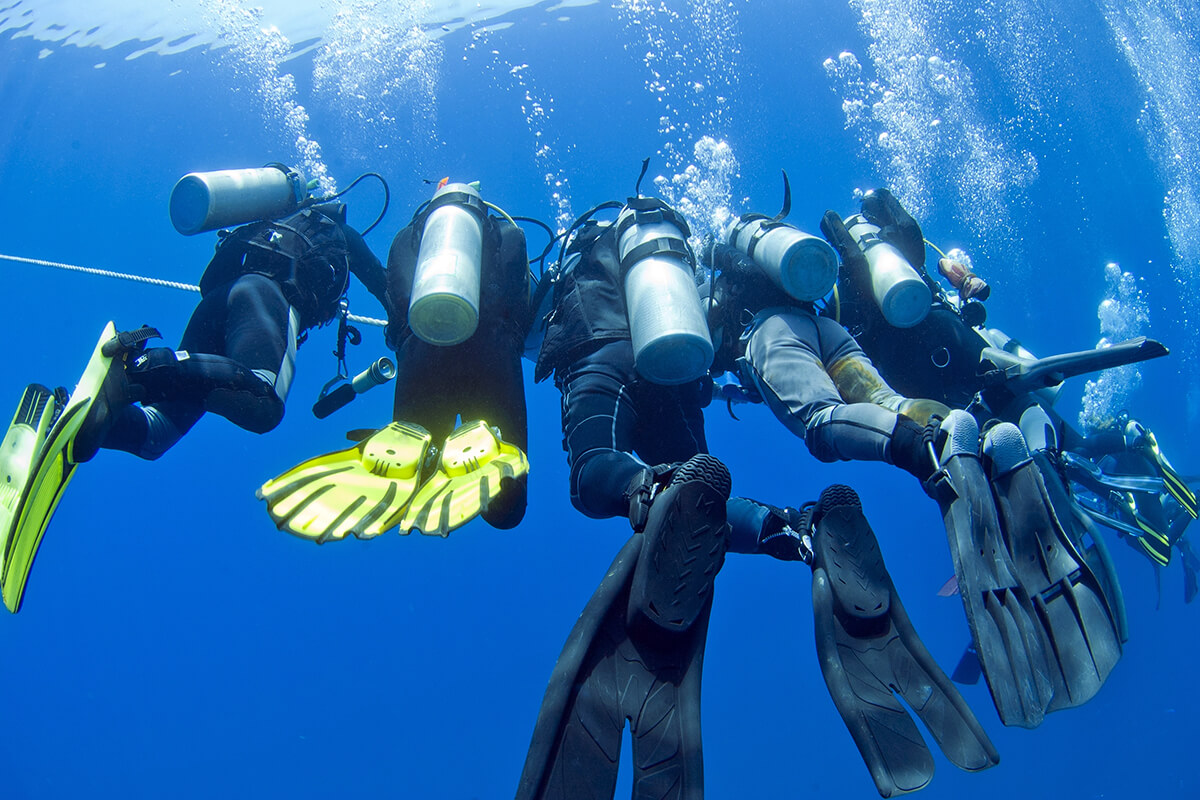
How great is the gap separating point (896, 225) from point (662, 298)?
291cm

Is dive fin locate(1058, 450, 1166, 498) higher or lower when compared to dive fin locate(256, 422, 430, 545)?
higher

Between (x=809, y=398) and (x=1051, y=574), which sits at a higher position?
(x=809, y=398)

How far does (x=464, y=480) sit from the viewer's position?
2729mm

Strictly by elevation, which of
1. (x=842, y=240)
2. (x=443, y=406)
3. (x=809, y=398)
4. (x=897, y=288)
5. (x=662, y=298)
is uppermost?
(x=842, y=240)

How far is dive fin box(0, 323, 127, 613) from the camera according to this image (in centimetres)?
242

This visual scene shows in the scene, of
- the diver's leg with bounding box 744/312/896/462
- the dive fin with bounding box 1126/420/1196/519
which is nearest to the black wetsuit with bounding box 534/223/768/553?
the diver's leg with bounding box 744/312/896/462

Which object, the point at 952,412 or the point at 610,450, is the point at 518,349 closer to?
the point at 610,450

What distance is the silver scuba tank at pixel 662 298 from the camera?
2.88 metres

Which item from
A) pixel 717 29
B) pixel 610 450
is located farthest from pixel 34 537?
pixel 717 29

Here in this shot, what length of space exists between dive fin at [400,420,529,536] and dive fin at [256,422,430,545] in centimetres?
11

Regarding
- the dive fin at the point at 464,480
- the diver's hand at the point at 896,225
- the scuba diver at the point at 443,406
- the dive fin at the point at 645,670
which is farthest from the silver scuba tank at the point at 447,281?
the diver's hand at the point at 896,225

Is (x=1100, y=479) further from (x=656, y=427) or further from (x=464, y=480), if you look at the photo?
(x=464, y=480)

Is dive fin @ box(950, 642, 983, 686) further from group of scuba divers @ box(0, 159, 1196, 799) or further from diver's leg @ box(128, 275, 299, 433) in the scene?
diver's leg @ box(128, 275, 299, 433)

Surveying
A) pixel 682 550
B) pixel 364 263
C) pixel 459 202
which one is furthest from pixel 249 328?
pixel 682 550
